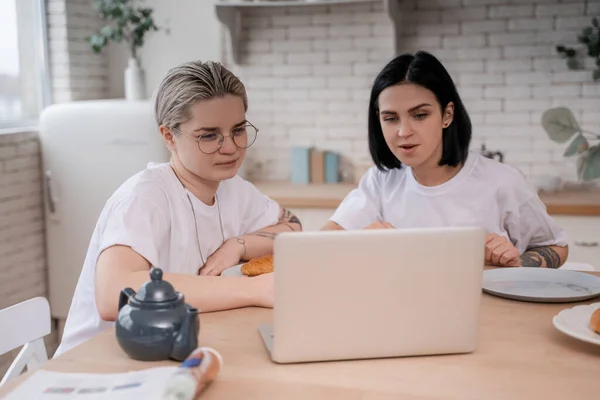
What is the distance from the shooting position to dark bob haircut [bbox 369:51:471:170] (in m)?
2.24

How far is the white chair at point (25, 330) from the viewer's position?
1646 mm

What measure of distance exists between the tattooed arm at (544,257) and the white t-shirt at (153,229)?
2.92 ft

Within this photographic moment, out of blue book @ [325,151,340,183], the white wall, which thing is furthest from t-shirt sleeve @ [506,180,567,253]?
the white wall

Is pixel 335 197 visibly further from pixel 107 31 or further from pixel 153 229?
pixel 153 229

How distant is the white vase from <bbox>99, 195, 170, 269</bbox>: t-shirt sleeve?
239 cm

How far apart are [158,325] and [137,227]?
0.49 meters

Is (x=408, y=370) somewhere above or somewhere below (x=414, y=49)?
below

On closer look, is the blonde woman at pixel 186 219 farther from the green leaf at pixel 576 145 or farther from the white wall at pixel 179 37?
the white wall at pixel 179 37

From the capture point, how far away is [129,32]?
4.13 m

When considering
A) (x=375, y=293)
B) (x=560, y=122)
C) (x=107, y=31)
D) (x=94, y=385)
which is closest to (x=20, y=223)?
(x=107, y=31)

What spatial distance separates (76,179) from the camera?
147 inches

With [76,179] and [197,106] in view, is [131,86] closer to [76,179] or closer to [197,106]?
[76,179]

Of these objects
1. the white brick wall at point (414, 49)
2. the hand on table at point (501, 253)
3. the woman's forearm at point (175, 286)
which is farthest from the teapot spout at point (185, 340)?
the white brick wall at point (414, 49)

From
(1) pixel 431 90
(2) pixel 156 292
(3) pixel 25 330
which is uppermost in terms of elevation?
(1) pixel 431 90
